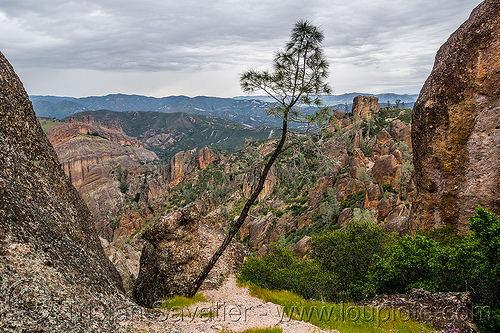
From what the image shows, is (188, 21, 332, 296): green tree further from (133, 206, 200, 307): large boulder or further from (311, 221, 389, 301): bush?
(311, 221, 389, 301): bush

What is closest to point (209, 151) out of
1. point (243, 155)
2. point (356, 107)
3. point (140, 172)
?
point (243, 155)

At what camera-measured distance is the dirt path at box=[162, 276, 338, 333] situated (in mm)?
8312

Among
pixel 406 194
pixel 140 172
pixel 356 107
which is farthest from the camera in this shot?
pixel 140 172

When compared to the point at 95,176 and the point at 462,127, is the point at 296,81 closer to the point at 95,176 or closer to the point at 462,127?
the point at 462,127

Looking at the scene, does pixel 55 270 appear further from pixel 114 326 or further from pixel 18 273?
pixel 114 326

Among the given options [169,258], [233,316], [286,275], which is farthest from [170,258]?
[286,275]

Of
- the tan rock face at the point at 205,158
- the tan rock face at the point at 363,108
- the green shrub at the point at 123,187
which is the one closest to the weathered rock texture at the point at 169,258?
the tan rock face at the point at 363,108

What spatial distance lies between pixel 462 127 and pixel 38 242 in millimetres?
18257

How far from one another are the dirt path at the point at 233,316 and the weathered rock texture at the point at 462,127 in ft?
34.9

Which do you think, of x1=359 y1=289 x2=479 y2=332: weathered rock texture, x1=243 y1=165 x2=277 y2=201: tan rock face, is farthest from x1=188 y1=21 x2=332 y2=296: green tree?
x1=243 y1=165 x2=277 y2=201: tan rock face

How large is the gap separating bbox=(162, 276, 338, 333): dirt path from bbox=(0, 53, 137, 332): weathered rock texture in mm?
2499

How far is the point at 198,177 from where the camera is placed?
443ft

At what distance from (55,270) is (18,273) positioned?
1020mm

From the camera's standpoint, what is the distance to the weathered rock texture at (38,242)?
5.34 m
